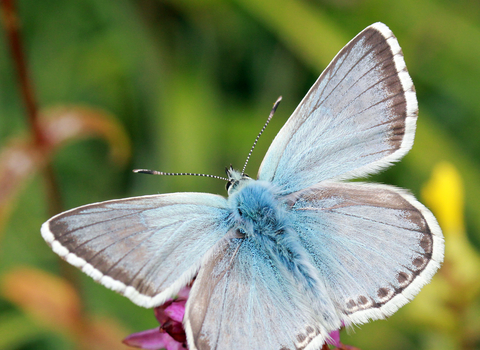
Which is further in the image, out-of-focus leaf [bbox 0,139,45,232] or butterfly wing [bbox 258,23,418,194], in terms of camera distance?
out-of-focus leaf [bbox 0,139,45,232]

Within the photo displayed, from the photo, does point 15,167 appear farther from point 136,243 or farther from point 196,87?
point 196,87

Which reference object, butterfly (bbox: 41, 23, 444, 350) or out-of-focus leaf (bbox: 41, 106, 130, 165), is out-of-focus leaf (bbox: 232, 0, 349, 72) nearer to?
out-of-focus leaf (bbox: 41, 106, 130, 165)

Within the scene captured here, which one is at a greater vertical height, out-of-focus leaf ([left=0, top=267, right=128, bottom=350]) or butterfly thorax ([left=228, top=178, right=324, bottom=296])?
butterfly thorax ([left=228, top=178, right=324, bottom=296])

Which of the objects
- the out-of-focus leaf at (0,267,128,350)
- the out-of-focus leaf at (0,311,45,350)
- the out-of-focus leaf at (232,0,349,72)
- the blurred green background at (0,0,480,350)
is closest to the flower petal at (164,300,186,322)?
the out-of-focus leaf at (0,267,128,350)

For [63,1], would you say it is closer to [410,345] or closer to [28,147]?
[28,147]

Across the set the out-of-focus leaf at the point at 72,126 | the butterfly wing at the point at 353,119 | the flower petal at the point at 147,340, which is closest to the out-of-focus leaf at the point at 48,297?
the out-of-focus leaf at the point at 72,126

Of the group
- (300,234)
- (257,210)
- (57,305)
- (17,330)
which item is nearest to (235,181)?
(257,210)

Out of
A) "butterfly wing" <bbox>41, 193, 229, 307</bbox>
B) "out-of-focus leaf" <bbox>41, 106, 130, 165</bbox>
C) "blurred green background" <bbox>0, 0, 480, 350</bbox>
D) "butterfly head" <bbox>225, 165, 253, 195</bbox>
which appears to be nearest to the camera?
"butterfly wing" <bbox>41, 193, 229, 307</bbox>

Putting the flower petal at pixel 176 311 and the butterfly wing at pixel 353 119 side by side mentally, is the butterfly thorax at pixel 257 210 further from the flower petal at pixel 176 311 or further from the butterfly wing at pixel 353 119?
the flower petal at pixel 176 311
